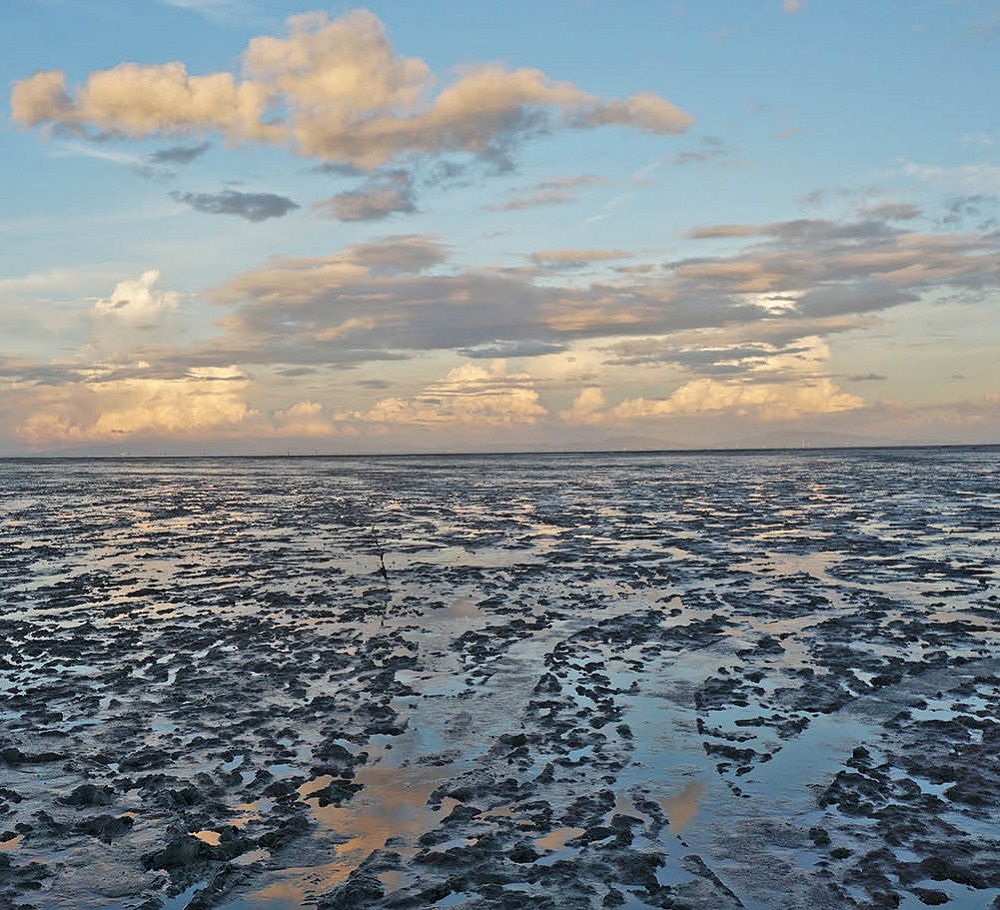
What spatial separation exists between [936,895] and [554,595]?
1698 cm

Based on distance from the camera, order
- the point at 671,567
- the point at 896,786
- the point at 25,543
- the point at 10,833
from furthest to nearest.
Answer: the point at 25,543 < the point at 671,567 < the point at 896,786 < the point at 10,833

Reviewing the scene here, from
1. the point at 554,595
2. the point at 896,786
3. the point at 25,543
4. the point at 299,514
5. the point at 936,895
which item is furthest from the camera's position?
the point at 299,514

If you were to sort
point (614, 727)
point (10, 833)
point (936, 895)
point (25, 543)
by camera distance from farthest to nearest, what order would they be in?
1. point (25, 543)
2. point (614, 727)
3. point (10, 833)
4. point (936, 895)

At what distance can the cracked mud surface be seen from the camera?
891 cm

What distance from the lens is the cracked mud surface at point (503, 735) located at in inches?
351

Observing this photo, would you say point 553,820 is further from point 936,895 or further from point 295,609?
point 295,609

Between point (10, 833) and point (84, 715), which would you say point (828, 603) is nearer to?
point (84, 715)

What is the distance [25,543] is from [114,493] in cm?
4903

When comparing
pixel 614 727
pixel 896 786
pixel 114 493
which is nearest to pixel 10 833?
pixel 614 727

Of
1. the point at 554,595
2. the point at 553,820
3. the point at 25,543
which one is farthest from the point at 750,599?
the point at 25,543

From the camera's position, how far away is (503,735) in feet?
43.2

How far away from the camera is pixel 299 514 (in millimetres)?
55438

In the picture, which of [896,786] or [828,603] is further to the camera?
[828,603]

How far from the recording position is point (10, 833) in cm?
987
